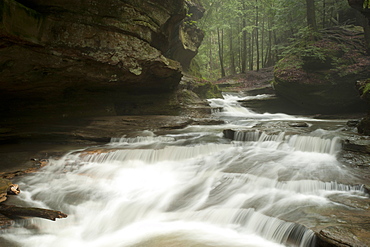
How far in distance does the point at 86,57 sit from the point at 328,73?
1249cm

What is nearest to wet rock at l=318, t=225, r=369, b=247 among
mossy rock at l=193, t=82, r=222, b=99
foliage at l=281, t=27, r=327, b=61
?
foliage at l=281, t=27, r=327, b=61

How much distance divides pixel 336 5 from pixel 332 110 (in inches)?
355

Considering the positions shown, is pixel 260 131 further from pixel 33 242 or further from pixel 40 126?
pixel 40 126

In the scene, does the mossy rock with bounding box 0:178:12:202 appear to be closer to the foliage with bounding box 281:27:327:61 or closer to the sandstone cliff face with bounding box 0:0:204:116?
the sandstone cliff face with bounding box 0:0:204:116

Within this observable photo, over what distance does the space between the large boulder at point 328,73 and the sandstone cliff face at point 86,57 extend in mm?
7117

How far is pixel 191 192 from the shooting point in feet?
18.3

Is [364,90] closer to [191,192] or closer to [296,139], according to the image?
[296,139]

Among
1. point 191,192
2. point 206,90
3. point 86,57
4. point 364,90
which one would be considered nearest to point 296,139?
point 364,90

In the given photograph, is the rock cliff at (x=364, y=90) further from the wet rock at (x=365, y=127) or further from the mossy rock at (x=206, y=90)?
the mossy rock at (x=206, y=90)

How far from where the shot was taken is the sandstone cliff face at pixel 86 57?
323 inches

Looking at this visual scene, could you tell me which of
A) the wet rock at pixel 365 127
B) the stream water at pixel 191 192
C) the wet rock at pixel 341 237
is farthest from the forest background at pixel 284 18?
the wet rock at pixel 341 237

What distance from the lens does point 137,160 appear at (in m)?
7.42

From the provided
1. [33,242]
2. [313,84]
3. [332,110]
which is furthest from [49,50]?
[332,110]

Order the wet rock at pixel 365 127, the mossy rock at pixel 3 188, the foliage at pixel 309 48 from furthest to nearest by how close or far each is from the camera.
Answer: the foliage at pixel 309 48 → the wet rock at pixel 365 127 → the mossy rock at pixel 3 188
